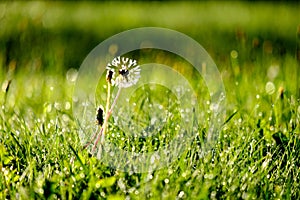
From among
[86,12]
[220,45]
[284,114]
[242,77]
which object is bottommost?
[284,114]

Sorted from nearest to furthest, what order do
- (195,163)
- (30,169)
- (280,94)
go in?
1. (30,169)
2. (195,163)
3. (280,94)

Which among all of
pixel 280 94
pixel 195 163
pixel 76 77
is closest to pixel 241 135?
pixel 195 163

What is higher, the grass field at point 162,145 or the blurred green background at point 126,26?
the blurred green background at point 126,26

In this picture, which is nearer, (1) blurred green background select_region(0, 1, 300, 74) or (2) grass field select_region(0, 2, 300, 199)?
(2) grass field select_region(0, 2, 300, 199)

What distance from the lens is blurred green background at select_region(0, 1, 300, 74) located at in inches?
169

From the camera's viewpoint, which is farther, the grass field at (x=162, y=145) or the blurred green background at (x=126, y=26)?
the blurred green background at (x=126, y=26)

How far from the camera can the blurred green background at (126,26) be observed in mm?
4281

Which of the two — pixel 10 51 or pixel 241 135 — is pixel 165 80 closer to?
pixel 241 135

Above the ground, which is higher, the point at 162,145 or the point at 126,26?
the point at 126,26

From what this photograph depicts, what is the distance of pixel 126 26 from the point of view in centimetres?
598

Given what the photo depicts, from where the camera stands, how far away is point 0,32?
4.89m

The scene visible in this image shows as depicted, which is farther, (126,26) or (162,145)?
(126,26)

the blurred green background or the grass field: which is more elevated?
the blurred green background

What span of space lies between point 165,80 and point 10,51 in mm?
1820
